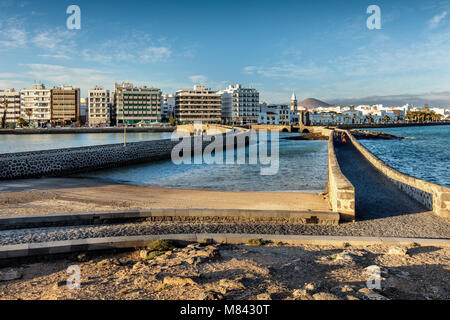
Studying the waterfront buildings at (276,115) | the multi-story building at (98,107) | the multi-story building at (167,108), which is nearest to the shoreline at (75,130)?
the multi-story building at (98,107)

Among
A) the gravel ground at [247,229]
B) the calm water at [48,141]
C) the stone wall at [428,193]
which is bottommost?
the gravel ground at [247,229]

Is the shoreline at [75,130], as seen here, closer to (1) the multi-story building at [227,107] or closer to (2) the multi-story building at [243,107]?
(1) the multi-story building at [227,107]

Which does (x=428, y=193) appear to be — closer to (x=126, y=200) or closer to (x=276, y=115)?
(x=126, y=200)

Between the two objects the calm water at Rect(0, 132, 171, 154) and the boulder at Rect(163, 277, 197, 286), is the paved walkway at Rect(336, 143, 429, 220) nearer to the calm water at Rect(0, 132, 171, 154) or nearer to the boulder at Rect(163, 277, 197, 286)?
the boulder at Rect(163, 277, 197, 286)

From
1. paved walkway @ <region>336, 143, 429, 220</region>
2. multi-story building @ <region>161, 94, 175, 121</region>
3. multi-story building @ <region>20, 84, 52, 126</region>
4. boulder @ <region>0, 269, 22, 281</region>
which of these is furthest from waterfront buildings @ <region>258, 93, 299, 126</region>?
boulder @ <region>0, 269, 22, 281</region>

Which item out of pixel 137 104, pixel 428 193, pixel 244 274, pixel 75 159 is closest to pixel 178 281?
pixel 244 274

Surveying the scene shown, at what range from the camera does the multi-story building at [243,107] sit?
147 m

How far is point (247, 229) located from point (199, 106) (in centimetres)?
13145

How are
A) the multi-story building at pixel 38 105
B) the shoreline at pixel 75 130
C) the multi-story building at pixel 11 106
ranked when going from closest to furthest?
the shoreline at pixel 75 130
the multi-story building at pixel 38 105
the multi-story building at pixel 11 106

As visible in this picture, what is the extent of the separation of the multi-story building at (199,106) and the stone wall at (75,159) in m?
94.6

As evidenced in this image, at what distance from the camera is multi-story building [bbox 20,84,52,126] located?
431 ft

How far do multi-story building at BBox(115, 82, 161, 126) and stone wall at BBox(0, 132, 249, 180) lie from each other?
3676 inches

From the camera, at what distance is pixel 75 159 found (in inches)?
1120
